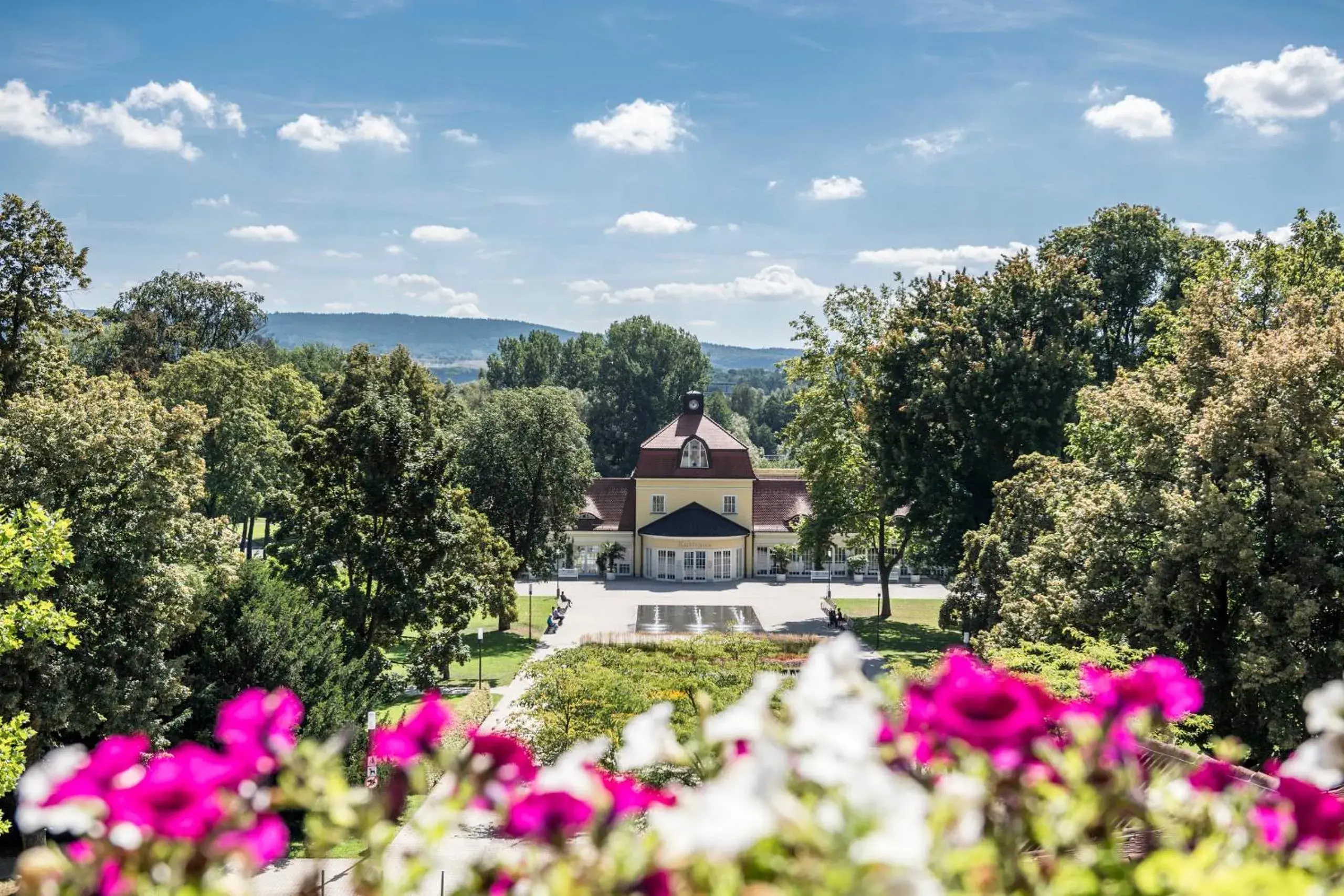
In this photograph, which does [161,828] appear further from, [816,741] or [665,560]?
[665,560]

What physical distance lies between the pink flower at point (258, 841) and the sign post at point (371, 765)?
13132 millimetres

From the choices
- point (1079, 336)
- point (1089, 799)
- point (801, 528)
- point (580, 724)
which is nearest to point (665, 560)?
point (801, 528)

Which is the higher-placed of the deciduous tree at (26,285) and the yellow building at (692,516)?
the deciduous tree at (26,285)

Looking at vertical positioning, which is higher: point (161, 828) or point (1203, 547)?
point (161, 828)

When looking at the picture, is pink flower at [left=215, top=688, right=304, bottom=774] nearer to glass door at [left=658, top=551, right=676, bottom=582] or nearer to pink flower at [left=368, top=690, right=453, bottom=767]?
pink flower at [left=368, top=690, right=453, bottom=767]

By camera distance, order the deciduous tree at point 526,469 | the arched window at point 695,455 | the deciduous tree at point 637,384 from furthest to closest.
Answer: the deciduous tree at point 637,384
the arched window at point 695,455
the deciduous tree at point 526,469

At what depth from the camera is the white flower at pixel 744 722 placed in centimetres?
222

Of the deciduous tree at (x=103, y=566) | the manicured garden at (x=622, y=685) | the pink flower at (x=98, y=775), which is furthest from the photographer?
the manicured garden at (x=622, y=685)

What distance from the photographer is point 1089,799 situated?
2354 mm

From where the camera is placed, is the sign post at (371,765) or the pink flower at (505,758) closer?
Result: the pink flower at (505,758)

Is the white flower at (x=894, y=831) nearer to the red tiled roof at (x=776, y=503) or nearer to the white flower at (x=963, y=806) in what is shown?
the white flower at (x=963, y=806)

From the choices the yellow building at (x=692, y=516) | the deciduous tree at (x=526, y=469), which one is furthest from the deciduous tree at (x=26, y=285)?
the yellow building at (x=692, y=516)

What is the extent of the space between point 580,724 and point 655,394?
66.1m

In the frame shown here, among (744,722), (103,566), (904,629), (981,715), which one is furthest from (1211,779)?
(904,629)
